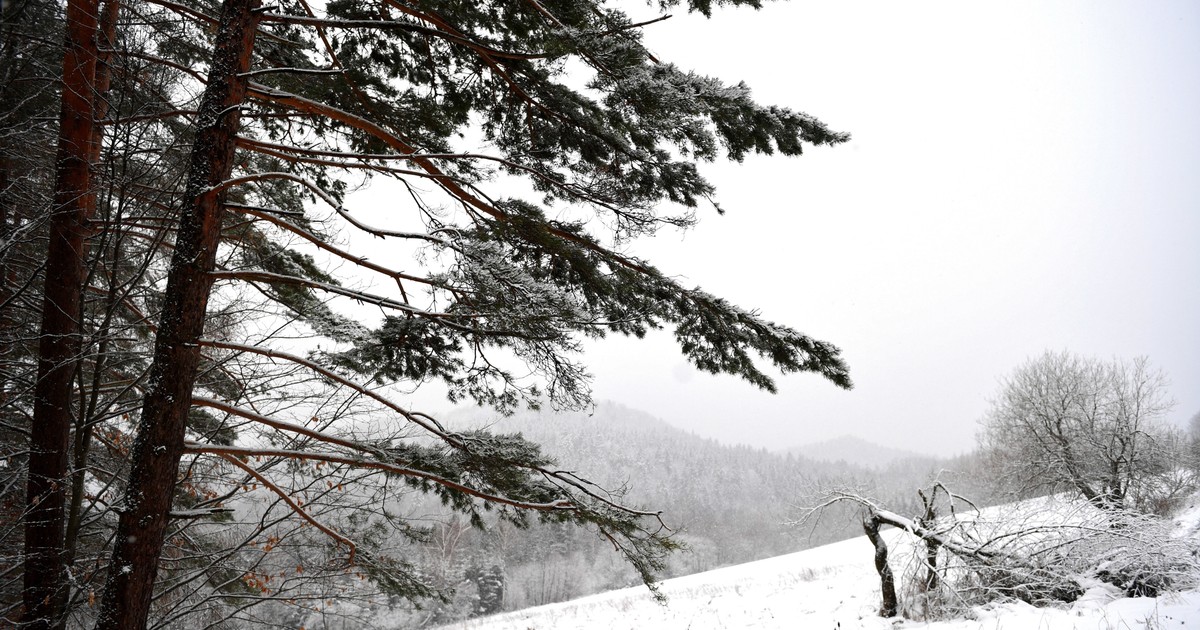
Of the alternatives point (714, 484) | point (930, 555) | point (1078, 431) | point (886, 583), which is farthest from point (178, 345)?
point (714, 484)

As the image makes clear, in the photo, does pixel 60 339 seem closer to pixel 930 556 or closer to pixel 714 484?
pixel 930 556

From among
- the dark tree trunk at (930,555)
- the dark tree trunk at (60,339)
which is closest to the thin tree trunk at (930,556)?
the dark tree trunk at (930,555)

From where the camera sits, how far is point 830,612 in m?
8.05

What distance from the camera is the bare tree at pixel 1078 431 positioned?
59.0ft

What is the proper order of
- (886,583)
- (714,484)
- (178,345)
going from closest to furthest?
(178,345) → (886,583) → (714,484)

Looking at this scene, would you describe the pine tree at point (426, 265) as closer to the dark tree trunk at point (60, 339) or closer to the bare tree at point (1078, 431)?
the dark tree trunk at point (60, 339)

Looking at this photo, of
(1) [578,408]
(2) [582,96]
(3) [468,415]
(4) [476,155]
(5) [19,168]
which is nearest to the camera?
(4) [476,155]

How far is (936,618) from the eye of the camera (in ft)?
21.7

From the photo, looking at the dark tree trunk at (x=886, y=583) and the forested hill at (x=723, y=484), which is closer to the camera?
the dark tree trunk at (x=886, y=583)

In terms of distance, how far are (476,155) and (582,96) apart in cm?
112

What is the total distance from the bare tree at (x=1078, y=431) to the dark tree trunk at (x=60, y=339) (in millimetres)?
22782

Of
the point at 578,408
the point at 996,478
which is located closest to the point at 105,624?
the point at 578,408

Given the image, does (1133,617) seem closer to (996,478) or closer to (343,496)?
(343,496)

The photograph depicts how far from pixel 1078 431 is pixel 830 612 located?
19.7m
